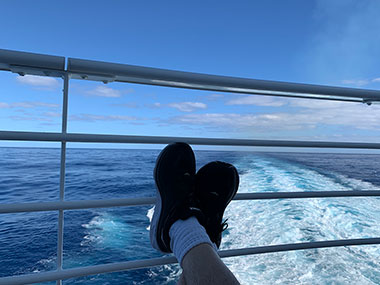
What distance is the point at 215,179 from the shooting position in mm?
858


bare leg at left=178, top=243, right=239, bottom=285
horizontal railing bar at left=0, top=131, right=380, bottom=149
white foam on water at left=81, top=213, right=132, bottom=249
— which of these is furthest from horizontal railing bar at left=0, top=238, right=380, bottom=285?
white foam on water at left=81, top=213, right=132, bottom=249

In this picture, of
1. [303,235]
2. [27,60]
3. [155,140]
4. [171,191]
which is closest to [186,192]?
[171,191]

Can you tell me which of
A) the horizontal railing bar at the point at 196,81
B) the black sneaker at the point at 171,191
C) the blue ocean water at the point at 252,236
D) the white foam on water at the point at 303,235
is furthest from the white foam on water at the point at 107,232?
the horizontal railing bar at the point at 196,81

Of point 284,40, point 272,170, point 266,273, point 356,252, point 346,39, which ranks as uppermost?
point 284,40

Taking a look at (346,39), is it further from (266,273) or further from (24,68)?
(24,68)

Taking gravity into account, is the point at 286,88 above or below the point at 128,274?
above

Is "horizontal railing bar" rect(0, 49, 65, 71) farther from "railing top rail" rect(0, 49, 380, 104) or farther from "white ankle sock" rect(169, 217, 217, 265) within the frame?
"white ankle sock" rect(169, 217, 217, 265)

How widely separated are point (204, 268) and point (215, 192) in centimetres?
29

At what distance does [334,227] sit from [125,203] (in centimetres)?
445

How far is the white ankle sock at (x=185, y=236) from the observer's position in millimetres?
662

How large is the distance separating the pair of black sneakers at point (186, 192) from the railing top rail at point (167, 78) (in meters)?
0.23

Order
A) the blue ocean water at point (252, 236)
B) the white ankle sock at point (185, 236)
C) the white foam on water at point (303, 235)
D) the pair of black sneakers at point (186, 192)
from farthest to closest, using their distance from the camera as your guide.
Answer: the blue ocean water at point (252, 236)
the white foam on water at point (303, 235)
the pair of black sneakers at point (186, 192)
the white ankle sock at point (185, 236)

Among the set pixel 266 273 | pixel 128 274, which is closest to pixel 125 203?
pixel 266 273

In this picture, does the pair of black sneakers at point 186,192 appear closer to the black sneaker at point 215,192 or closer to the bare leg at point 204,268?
the black sneaker at point 215,192
